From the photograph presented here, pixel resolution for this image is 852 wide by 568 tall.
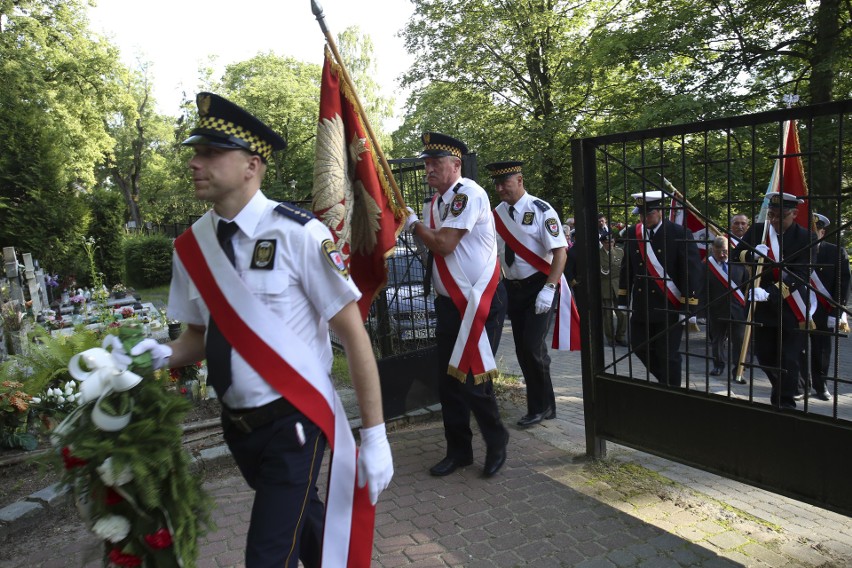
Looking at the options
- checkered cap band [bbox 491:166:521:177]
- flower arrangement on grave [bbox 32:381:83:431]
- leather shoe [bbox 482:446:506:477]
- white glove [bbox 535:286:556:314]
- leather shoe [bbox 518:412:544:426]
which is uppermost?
checkered cap band [bbox 491:166:521:177]

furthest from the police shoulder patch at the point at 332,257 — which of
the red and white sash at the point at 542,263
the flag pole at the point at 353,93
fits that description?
the red and white sash at the point at 542,263

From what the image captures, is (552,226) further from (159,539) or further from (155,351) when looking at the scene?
(159,539)

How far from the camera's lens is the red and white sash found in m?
5.60

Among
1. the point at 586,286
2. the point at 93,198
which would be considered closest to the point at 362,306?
the point at 586,286

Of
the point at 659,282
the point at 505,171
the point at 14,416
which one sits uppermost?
the point at 505,171

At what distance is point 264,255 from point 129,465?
813 millimetres

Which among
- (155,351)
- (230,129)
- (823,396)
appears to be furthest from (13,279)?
(823,396)

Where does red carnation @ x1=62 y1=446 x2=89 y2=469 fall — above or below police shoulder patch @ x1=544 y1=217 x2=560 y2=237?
below

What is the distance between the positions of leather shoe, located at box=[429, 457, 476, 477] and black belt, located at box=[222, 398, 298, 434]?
2.55 metres

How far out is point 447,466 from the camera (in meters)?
4.71

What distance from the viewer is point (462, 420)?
15.4ft

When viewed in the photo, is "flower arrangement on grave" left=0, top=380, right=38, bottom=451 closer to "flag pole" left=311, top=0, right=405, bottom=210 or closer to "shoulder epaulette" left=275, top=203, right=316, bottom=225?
"flag pole" left=311, top=0, right=405, bottom=210

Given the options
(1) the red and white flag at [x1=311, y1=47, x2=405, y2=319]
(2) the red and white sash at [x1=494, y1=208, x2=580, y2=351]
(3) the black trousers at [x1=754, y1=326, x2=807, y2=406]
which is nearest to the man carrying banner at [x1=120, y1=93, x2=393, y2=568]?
(1) the red and white flag at [x1=311, y1=47, x2=405, y2=319]

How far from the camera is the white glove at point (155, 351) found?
2.26 meters
